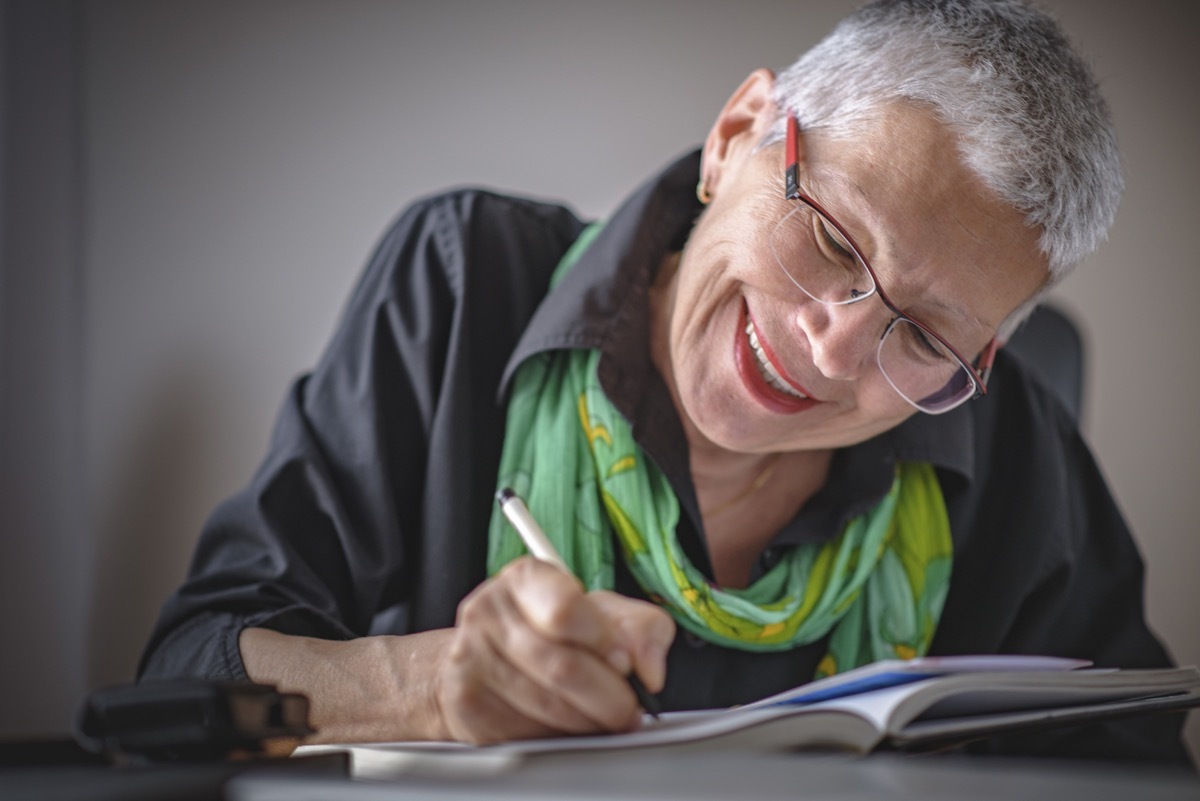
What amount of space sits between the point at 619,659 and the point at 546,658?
49 mm

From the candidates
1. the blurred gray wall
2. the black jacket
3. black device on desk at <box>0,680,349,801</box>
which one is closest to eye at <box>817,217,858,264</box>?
the black jacket

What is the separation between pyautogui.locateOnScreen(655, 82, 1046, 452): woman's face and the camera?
875mm

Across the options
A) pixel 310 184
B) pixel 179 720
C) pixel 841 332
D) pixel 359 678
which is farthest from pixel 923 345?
pixel 310 184

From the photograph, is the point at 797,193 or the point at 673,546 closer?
the point at 797,193

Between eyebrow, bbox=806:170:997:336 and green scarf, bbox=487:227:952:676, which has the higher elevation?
eyebrow, bbox=806:170:997:336

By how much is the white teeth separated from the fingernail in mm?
447

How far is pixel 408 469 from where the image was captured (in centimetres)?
108

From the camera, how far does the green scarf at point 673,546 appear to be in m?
1.03

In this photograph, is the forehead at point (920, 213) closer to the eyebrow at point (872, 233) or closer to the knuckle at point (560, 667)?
the eyebrow at point (872, 233)

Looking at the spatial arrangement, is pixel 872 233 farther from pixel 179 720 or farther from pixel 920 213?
pixel 179 720

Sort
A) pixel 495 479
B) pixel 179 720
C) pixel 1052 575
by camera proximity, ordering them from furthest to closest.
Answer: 1. pixel 1052 575
2. pixel 495 479
3. pixel 179 720

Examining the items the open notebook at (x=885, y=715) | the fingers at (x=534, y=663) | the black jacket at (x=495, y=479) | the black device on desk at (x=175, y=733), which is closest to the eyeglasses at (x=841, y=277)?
the black jacket at (x=495, y=479)

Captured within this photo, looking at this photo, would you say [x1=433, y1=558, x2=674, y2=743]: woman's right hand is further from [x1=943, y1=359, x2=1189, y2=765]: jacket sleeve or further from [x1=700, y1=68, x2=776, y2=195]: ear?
[x1=943, y1=359, x2=1189, y2=765]: jacket sleeve

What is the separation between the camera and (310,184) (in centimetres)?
185
